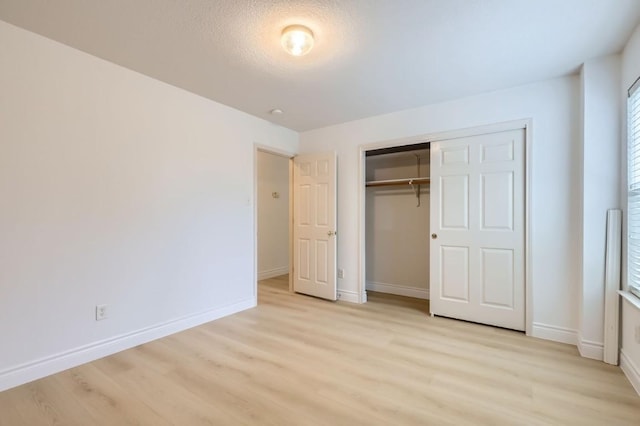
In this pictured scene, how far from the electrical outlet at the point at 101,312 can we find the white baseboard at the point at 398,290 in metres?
3.36

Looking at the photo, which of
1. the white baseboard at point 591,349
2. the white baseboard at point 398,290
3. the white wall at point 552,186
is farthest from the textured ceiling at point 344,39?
the white baseboard at point 398,290

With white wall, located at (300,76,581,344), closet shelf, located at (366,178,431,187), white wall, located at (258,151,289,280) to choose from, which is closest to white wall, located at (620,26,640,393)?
white wall, located at (300,76,581,344)

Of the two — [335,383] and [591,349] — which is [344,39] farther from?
[591,349]

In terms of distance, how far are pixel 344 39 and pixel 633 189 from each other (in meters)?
2.32

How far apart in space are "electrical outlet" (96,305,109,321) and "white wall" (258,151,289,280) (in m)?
3.01

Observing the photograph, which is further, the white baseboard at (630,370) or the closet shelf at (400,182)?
the closet shelf at (400,182)

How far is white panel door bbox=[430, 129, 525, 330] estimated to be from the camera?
9.50 ft

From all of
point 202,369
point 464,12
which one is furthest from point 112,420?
point 464,12

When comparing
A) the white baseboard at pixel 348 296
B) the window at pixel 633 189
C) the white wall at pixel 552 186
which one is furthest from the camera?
the white baseboard at pixel 348 296

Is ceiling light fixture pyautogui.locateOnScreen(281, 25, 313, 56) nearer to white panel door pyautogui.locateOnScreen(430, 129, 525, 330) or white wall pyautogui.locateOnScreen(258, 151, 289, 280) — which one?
white panel door pyautogui.locateOnScreen(430, 129, 525, 330)

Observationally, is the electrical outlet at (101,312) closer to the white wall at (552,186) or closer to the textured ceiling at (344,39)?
the textured ceiling at (344,39)

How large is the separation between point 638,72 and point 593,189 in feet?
2.77

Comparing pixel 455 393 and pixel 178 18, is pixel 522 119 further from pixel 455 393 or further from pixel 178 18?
pixel 178 18

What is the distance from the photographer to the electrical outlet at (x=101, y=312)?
7.74 ft
